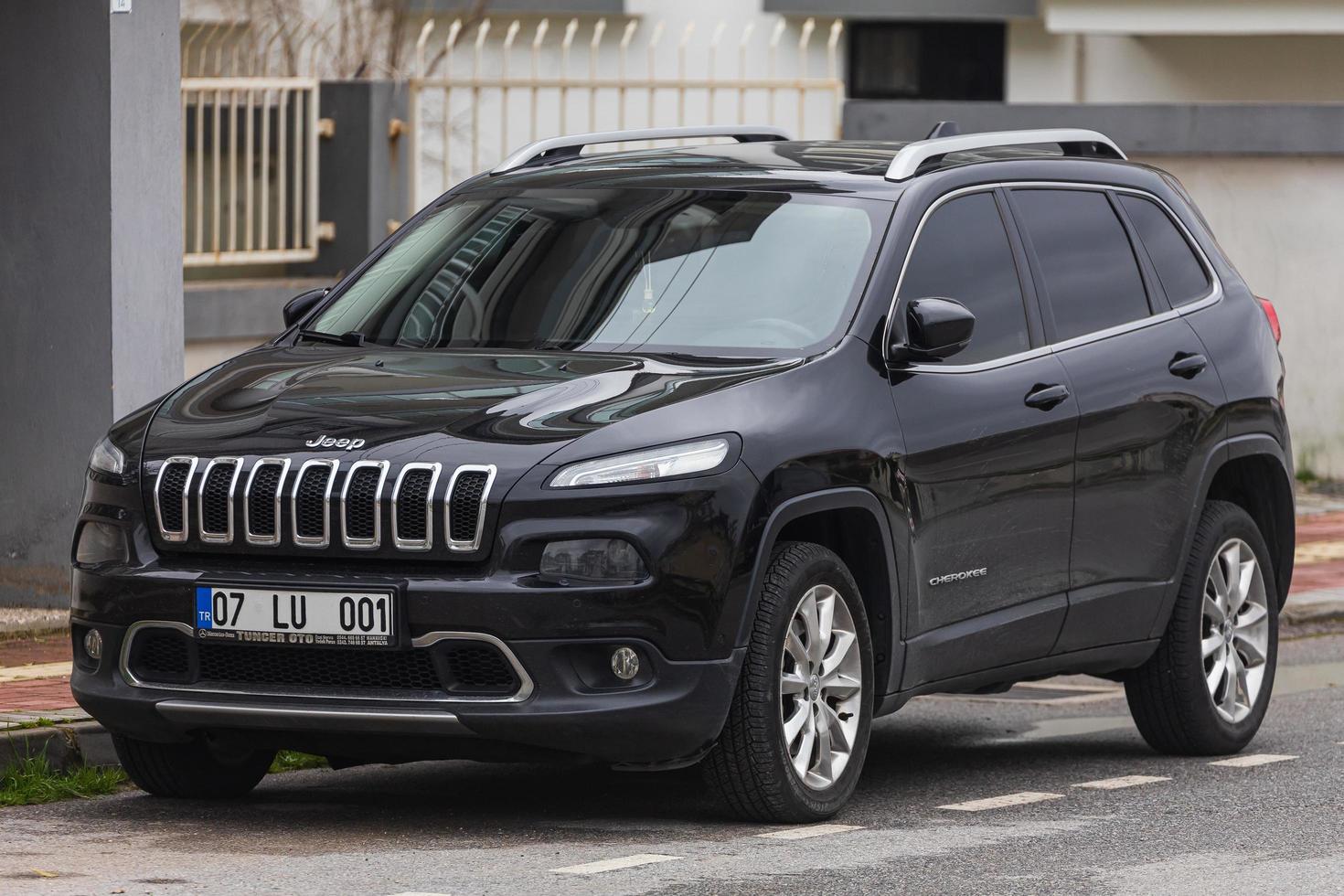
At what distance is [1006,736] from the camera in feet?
30.2

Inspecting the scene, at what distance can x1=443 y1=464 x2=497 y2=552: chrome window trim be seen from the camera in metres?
6.30

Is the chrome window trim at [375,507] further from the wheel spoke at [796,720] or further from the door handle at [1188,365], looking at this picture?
the door handle at [1188,365]

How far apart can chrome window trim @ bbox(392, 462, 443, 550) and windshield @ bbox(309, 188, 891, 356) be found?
102cm

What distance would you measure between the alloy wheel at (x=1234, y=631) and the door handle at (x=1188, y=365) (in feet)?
2.01

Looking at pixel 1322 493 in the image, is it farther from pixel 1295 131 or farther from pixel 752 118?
pixel 752 118

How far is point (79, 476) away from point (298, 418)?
3784 mm

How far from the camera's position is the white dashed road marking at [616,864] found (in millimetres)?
6207

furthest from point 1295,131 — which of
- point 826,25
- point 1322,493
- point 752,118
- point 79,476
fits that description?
point 79,476

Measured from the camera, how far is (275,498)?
6.43 m

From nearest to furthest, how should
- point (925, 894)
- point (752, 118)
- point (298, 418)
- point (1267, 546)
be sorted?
point (925, 894) → point (298, 418) → point (1267, 546) → point (752, 118)

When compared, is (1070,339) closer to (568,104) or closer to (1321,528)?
(1321,528)

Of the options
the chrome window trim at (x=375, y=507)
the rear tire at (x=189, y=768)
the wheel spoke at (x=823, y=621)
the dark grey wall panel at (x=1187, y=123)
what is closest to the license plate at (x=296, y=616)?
the chrome window trim at (x=375, y=507)

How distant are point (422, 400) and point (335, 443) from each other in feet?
1.01

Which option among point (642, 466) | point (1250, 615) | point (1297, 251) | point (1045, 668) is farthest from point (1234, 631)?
point (1297, 251)
